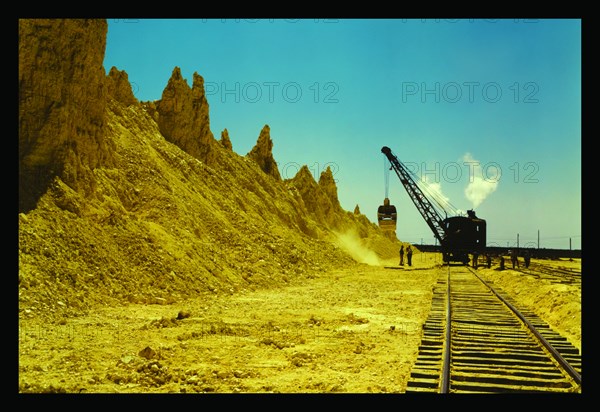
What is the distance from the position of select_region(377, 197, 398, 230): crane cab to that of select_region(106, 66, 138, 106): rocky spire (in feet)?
93.1

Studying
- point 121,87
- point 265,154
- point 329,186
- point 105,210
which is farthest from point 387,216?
point 105,210

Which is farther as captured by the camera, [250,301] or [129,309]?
[250,301]

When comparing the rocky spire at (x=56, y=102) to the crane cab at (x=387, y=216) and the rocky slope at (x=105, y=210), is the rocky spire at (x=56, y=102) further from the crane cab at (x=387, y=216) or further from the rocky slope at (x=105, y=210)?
the crane cab at (x=387, y=216)

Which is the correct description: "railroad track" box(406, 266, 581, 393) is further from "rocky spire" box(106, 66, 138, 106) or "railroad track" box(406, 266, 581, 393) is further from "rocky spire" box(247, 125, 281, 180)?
"rocky spire" box(247, 125, 281, 180)

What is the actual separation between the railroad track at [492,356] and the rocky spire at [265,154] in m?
38.9

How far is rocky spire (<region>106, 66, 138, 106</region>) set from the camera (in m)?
33.2

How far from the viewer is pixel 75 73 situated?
17.1m

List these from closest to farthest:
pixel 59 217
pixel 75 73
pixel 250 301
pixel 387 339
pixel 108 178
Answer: pixel 387 339 → pixel 59 217 → pixel 250 301 → pixel 75 73 → pixel 108 178

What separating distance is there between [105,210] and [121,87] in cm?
1998

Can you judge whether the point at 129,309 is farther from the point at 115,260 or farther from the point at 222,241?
the point at 222,241

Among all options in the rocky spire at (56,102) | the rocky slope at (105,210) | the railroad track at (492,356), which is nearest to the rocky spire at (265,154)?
the rocky slope at (105,210)
